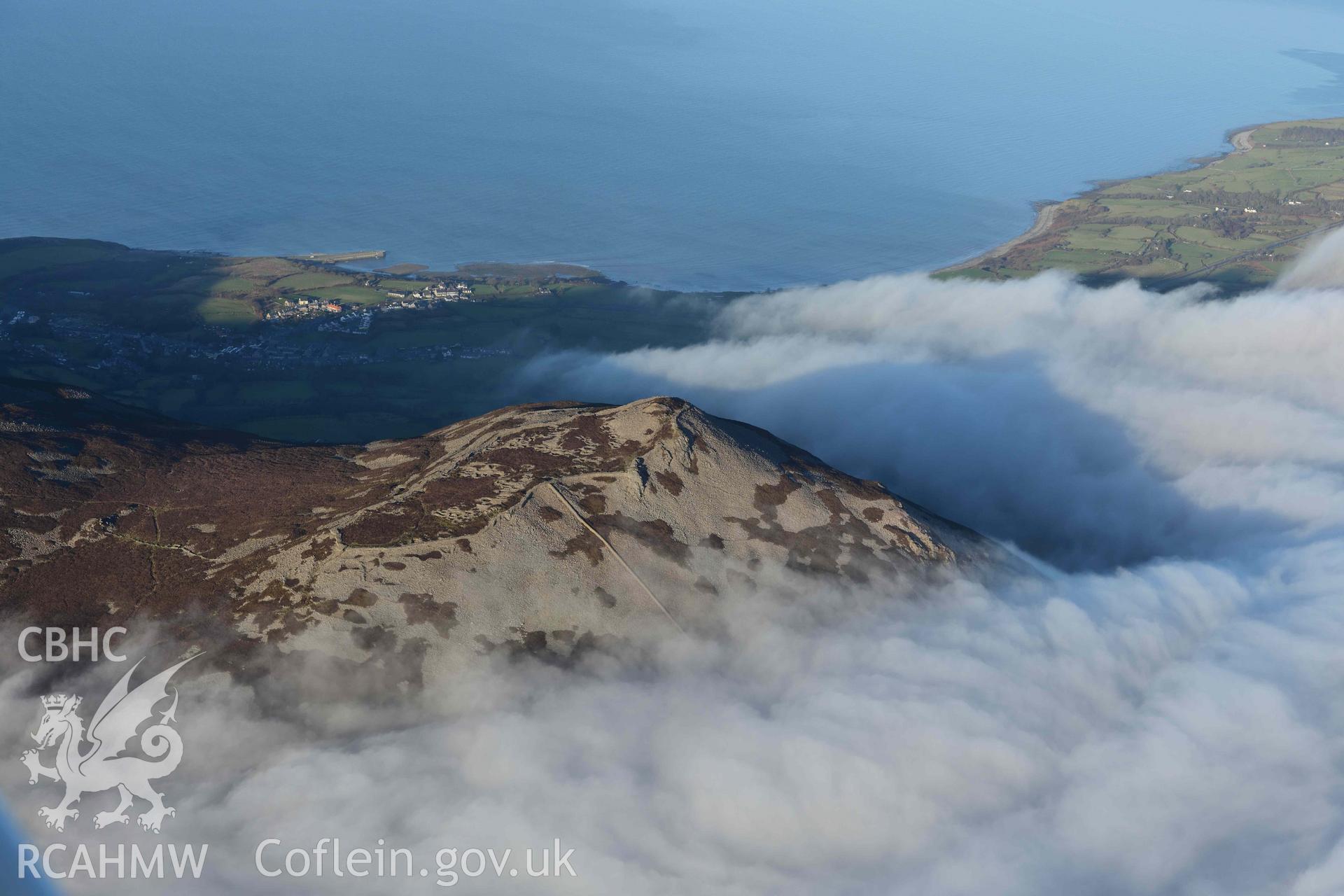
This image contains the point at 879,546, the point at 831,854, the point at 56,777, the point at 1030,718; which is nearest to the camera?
the point at 56,777

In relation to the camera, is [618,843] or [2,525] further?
[2,525]

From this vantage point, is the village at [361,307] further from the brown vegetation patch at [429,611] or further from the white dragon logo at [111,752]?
the white dragon logo at [111,752]

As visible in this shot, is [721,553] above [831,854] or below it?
above

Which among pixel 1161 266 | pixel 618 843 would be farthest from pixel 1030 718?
pixel 1161 266

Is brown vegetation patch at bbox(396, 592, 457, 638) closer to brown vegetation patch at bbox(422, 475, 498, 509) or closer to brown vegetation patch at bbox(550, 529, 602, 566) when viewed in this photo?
brown vegetation patch at bbox(422, 475, 498, 509)

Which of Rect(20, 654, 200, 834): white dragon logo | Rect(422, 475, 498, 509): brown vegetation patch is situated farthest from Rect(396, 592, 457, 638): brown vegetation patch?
Rect(20, 654, 200, 834): white dragon logo

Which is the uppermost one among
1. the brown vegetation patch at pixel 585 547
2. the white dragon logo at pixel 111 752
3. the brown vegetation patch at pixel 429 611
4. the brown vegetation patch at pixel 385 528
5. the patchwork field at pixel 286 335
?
the patchwork field at pixel 286 335

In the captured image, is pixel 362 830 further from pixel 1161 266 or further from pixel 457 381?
pixel 1161 266

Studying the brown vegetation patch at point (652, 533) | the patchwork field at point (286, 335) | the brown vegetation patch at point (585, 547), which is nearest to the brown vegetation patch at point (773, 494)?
the brown vegetation patch at point (652, 533)
